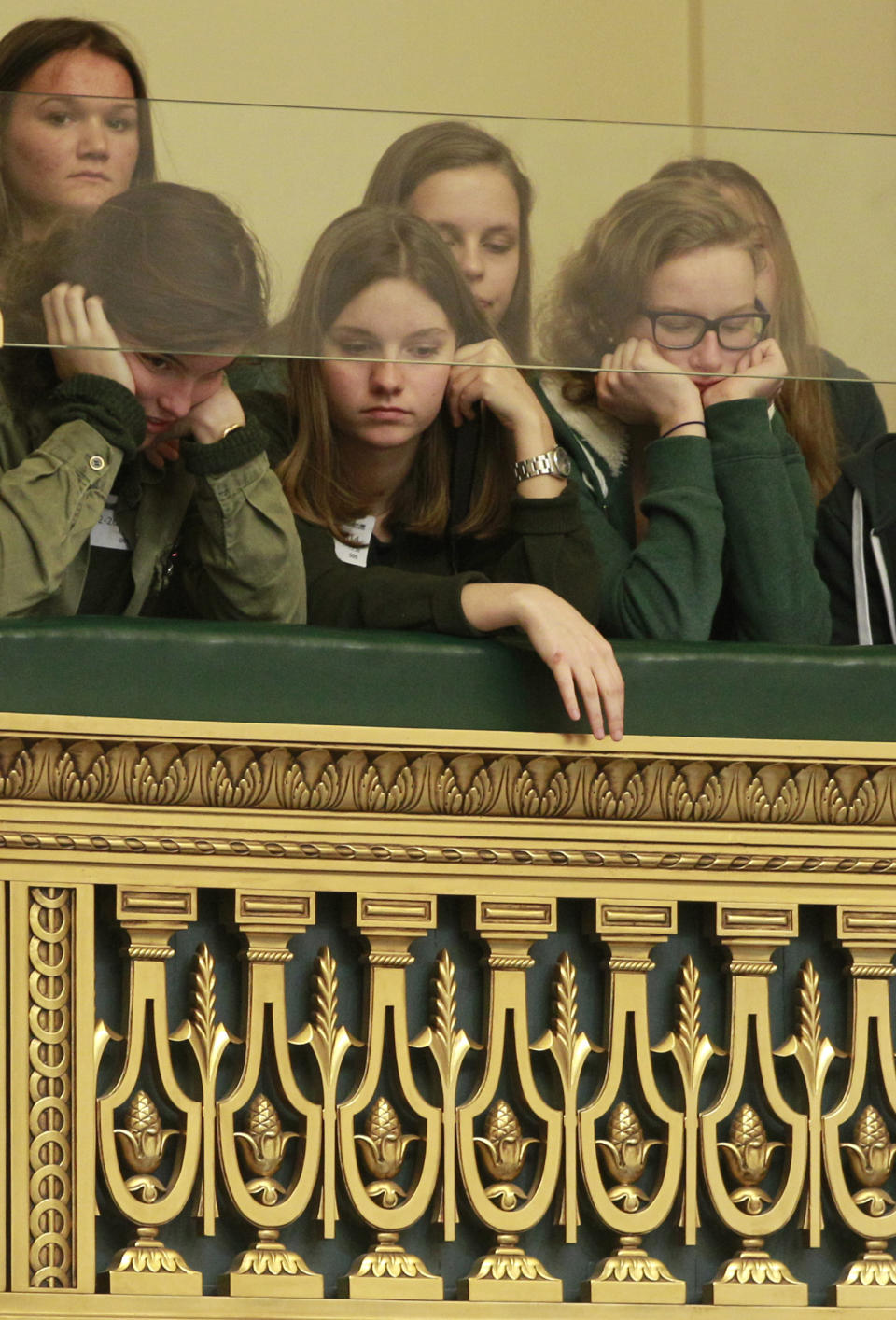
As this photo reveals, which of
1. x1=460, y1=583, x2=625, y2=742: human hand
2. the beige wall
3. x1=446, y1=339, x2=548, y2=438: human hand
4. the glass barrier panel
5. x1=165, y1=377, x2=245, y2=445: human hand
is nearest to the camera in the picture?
the glass barrier panel

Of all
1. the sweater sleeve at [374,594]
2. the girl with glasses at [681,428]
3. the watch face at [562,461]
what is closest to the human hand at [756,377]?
the girl with glasses at [681,428]

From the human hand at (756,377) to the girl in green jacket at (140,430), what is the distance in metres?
0.36

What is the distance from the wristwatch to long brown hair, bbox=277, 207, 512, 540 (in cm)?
4

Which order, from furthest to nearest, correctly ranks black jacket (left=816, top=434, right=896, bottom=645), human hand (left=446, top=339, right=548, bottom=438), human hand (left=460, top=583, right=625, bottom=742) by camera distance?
black jacket (left=816, top=434, right=896, bottom=645)
human hand (left=446, top=339, right=548, bottom=438)
human hand (left=460, top=583, right=625, bottom=742)

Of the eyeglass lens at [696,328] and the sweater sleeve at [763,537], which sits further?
the sweater sleeve at [763,537]

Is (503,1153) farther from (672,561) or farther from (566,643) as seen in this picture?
(672,561)

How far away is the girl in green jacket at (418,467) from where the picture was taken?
4.45 ft

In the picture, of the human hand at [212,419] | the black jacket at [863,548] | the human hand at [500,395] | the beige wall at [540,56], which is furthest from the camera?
the beige wall at [540,56]

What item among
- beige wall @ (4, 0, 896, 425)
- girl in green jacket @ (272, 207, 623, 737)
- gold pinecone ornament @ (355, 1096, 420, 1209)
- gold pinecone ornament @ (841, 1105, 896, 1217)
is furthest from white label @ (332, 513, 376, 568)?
beige wall @ (4, 0, 896, 425)

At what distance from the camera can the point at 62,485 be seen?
4.90ft

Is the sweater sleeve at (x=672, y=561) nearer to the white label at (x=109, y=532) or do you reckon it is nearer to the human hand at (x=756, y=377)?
the human hand at (x=756, y=377)

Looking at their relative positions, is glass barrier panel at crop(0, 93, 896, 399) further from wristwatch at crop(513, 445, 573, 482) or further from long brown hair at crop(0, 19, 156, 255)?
long brown hair at crop(0, 19, 156, 255)

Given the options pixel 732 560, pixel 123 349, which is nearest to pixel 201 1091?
pixel 123 349

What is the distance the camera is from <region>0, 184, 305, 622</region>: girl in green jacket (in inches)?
52.6
